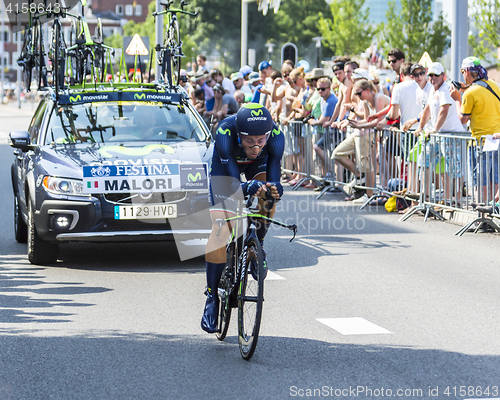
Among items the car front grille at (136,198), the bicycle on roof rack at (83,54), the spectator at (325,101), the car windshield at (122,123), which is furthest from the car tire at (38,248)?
the spectator at (325,101)

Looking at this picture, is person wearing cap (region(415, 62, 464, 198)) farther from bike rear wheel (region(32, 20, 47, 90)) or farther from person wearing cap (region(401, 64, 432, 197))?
bike rear wheel (region(32, 20, 47, 90))

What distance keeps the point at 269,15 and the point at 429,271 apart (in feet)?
272

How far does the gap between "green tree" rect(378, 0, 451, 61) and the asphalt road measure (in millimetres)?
37731

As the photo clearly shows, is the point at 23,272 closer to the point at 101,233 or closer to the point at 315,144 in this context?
the point at 101,233

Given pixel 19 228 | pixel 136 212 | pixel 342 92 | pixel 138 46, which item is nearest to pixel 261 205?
pixel 136 212

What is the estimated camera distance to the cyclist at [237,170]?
5098 millimetres

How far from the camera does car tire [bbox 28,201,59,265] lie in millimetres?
8328

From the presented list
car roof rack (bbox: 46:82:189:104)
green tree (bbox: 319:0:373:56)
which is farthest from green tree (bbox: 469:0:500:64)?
green tree (bbox: 319:0:373:56)

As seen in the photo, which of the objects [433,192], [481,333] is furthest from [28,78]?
[481,333]

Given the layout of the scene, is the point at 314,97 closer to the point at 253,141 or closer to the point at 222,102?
the point at 222,102

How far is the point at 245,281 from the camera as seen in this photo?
5.21 meters

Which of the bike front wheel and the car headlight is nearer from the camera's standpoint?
the bike front wheel

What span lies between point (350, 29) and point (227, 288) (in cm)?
5947

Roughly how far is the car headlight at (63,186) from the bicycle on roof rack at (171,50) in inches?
159
